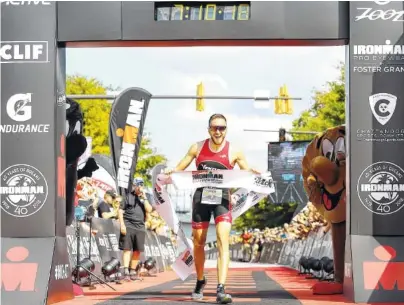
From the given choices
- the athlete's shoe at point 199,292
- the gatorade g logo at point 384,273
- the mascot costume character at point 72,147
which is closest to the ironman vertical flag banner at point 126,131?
the mascot costume character at point 72,147

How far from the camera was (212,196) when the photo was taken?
11.6 meters

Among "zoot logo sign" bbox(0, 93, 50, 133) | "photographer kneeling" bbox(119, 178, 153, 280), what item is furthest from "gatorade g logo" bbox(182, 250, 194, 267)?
"photographer kneeling" bbox(119, 178, 153, 280)

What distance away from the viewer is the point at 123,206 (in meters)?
18.8

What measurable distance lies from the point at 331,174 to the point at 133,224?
7078 mm

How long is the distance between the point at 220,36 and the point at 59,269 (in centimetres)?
330

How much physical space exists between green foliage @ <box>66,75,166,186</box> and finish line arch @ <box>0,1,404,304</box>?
49008 millimetres

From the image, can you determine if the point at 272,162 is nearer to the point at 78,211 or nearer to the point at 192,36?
the point at 78,211

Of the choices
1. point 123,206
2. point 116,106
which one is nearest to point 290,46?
point 116,106

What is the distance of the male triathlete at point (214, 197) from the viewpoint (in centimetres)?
1141

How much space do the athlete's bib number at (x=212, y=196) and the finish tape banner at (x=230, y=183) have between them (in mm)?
27

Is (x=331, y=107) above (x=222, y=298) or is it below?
above

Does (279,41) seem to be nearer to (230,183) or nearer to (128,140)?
(230,183)

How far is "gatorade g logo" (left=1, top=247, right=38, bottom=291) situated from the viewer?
36.2ft

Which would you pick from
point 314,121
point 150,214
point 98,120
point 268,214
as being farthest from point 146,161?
point 150,214
